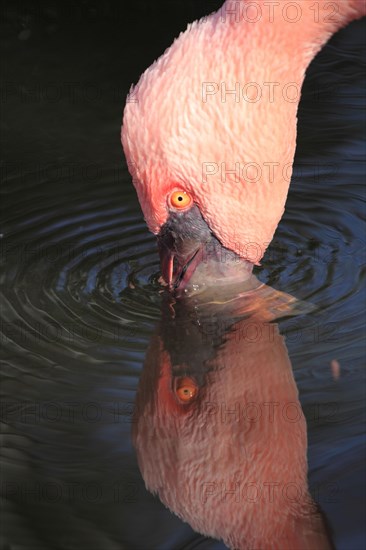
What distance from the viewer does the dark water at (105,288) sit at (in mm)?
2814

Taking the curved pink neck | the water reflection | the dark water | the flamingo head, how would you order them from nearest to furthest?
the water reflection → the dark water → the flamingo head → the curved pink neck

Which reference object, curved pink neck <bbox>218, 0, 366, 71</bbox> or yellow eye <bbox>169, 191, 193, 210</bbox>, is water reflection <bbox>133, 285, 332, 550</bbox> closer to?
yellow eye <bbox>169, 191, 193, 210</bbox>

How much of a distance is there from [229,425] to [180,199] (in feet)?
2.45

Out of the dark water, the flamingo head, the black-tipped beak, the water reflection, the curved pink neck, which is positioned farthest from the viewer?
the black-tipped beak

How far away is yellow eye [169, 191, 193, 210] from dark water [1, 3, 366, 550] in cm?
50

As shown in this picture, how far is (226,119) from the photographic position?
3.19 metres

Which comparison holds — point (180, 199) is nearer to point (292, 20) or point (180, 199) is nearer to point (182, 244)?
point (182, 244)

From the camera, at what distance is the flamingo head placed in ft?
10.3

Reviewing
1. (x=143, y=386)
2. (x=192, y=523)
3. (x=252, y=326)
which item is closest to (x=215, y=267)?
(x=252, y=326)

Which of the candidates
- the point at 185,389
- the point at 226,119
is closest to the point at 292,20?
the point at 226,119

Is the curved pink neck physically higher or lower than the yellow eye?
higher

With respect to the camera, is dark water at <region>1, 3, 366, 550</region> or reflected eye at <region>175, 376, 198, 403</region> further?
reflected eye at <region>175, 376, 198, 403</region>

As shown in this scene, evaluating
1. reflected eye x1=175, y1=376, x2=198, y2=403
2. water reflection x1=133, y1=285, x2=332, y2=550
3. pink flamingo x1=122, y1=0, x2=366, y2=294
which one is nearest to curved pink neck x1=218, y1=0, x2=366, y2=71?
pink flamingo x1=122, y1=0, x2=366, y2=294

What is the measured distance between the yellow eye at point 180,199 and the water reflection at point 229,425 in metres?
0.47
